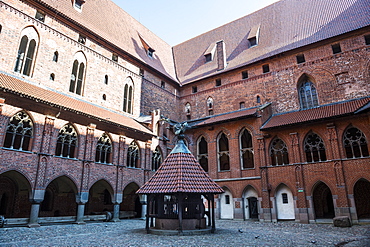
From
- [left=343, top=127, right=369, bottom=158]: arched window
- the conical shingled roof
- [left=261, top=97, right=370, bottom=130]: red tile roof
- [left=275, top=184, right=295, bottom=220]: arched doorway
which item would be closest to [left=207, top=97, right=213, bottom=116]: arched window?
[left=261, top=97, right=370, bottom=130]: red tile roof

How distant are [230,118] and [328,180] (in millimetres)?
8241

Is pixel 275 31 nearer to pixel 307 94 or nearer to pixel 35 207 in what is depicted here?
pixel 307 94

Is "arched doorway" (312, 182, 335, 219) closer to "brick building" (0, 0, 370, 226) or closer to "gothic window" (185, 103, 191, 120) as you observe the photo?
"brick building" (0, 0, 370, 226)

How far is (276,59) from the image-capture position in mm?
23594

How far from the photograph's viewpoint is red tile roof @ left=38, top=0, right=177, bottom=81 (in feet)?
66.8

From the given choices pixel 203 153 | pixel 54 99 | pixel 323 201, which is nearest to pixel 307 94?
pixel 323 201

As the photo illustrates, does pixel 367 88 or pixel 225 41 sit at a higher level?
pixel 225 41

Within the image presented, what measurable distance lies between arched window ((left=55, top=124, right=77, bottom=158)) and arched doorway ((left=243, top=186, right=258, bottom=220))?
12.9 metres

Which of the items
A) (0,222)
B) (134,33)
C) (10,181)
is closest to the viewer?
(0,222)

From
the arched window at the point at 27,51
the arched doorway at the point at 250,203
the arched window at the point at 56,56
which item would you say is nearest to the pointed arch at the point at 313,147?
the arched doorway at the point at 250,203

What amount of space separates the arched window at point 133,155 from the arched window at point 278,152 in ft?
33.8

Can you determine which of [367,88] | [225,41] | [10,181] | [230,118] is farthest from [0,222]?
[225,41]

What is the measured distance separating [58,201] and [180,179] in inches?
475

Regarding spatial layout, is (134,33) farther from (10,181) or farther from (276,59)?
(10,181)
